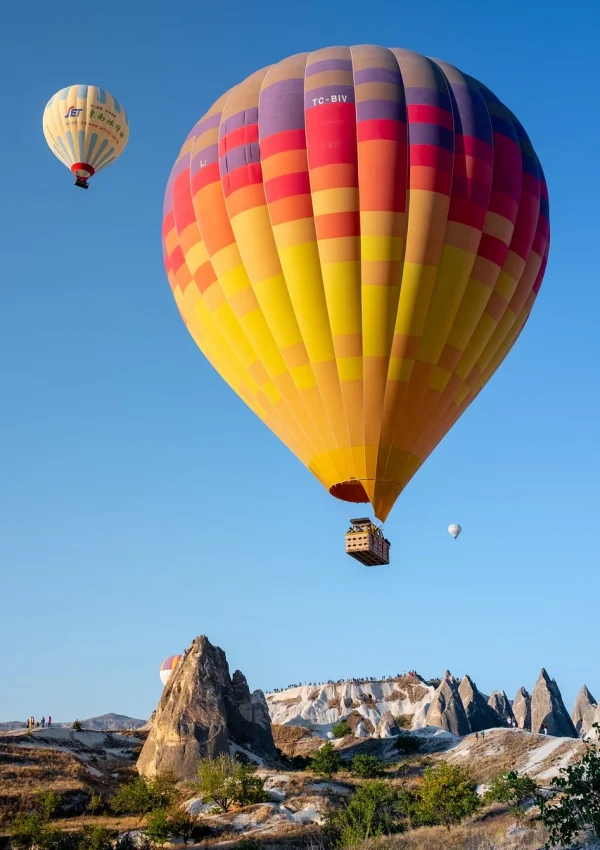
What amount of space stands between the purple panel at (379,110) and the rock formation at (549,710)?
275 ft

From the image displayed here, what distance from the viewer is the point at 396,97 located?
2567 cm

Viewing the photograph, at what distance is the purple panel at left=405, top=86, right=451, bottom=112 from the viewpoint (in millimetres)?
25766

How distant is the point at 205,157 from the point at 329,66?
4825 millimetres

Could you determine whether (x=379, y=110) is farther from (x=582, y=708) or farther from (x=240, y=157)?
(x=582, y=708)

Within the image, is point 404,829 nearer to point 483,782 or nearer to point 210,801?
point 210,801

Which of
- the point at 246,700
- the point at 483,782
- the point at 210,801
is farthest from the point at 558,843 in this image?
the point at 246,700

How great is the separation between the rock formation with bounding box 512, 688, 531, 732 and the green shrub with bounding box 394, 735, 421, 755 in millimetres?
42652

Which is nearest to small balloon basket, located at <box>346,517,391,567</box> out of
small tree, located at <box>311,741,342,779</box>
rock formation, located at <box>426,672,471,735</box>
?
small tree, located at <box>311,741,342,779</box>

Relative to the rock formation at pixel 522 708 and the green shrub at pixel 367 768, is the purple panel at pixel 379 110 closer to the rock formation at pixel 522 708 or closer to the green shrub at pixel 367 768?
the green shrub at pixel 367 768

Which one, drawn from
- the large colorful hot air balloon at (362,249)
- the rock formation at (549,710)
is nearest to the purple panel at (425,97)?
the large colorful hot air balloon at (362,249)

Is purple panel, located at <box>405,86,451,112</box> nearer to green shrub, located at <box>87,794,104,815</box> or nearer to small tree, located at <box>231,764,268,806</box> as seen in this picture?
small tree, located at <box>231,764,268,806</box>

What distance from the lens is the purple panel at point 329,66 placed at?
26.3 meters

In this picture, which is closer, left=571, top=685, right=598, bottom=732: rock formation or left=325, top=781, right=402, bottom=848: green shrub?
left=325, top=781, right=402, bottom=848: green shrub

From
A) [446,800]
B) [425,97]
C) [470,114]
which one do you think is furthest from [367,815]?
[425,97]
